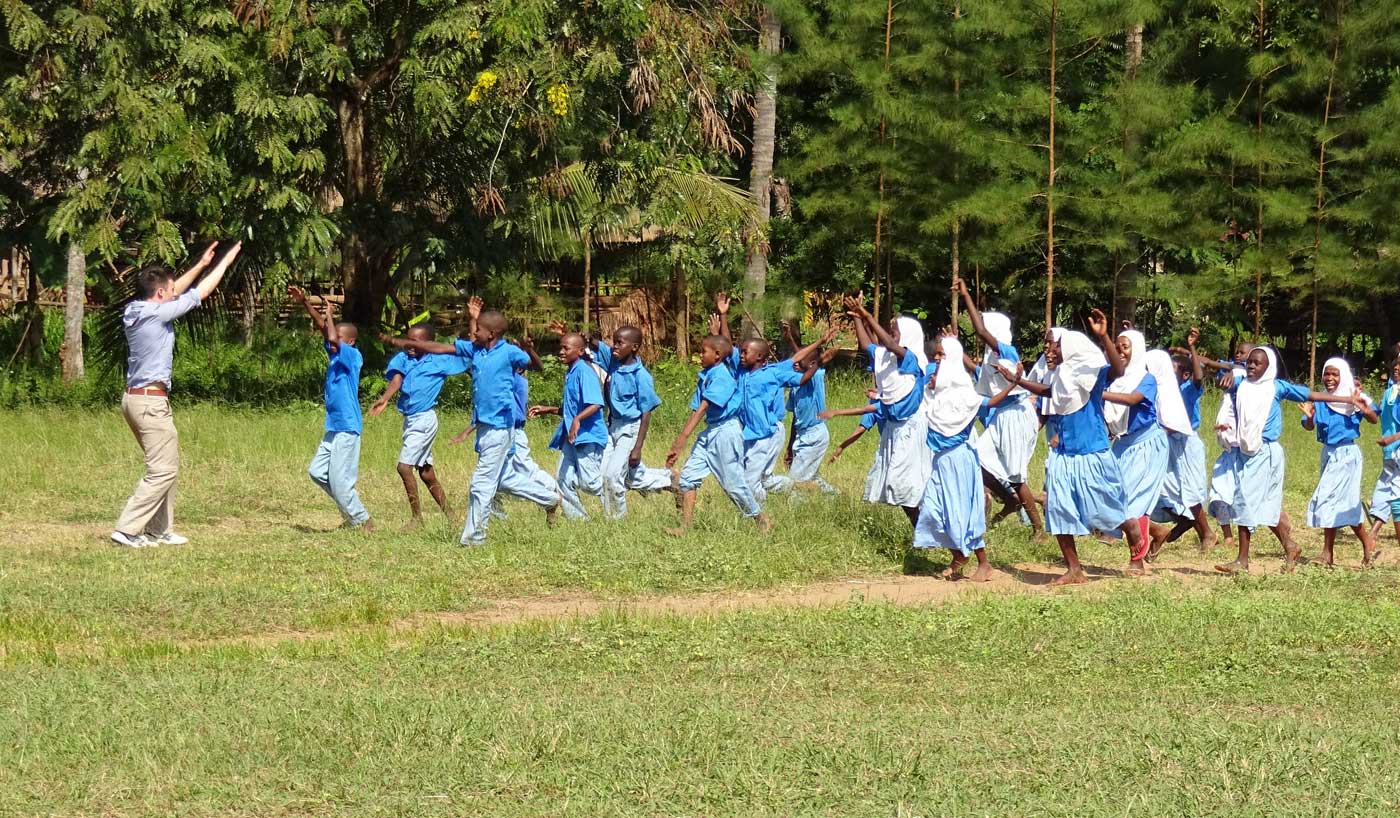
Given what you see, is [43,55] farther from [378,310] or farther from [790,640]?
[790,640]

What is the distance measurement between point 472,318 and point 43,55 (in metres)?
7.78

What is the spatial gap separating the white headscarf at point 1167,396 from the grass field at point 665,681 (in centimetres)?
96

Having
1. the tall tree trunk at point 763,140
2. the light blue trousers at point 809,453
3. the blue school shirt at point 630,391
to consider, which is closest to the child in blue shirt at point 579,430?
the blue school shirt at point 630,391

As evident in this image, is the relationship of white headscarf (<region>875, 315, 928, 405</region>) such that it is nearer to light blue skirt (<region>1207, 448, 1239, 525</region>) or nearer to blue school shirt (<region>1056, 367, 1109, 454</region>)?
blue school shirt (<region>1056, 367, 1109, 454</region>)

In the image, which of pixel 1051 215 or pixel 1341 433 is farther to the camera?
pixel 1051 215

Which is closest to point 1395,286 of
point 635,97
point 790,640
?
point 635,97

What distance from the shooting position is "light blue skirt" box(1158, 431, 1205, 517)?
1198 centimetres

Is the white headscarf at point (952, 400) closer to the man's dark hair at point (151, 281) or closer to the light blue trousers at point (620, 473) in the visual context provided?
the light blue trousers at point (620, 473)

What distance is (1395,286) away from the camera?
23797mm

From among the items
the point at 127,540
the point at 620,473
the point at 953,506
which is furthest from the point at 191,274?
the point at 953,506

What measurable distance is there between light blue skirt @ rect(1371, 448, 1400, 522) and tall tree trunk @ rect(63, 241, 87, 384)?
15079 mm

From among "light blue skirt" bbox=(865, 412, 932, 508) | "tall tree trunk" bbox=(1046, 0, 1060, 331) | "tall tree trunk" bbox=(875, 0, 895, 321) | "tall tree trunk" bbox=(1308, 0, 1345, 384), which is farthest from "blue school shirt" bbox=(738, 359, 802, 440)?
"tall tree trunk" bbox=(1308, 0, 1345, 384)

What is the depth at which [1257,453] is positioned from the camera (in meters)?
11.4

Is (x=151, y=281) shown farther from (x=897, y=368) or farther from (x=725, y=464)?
(x=897, y=368)
